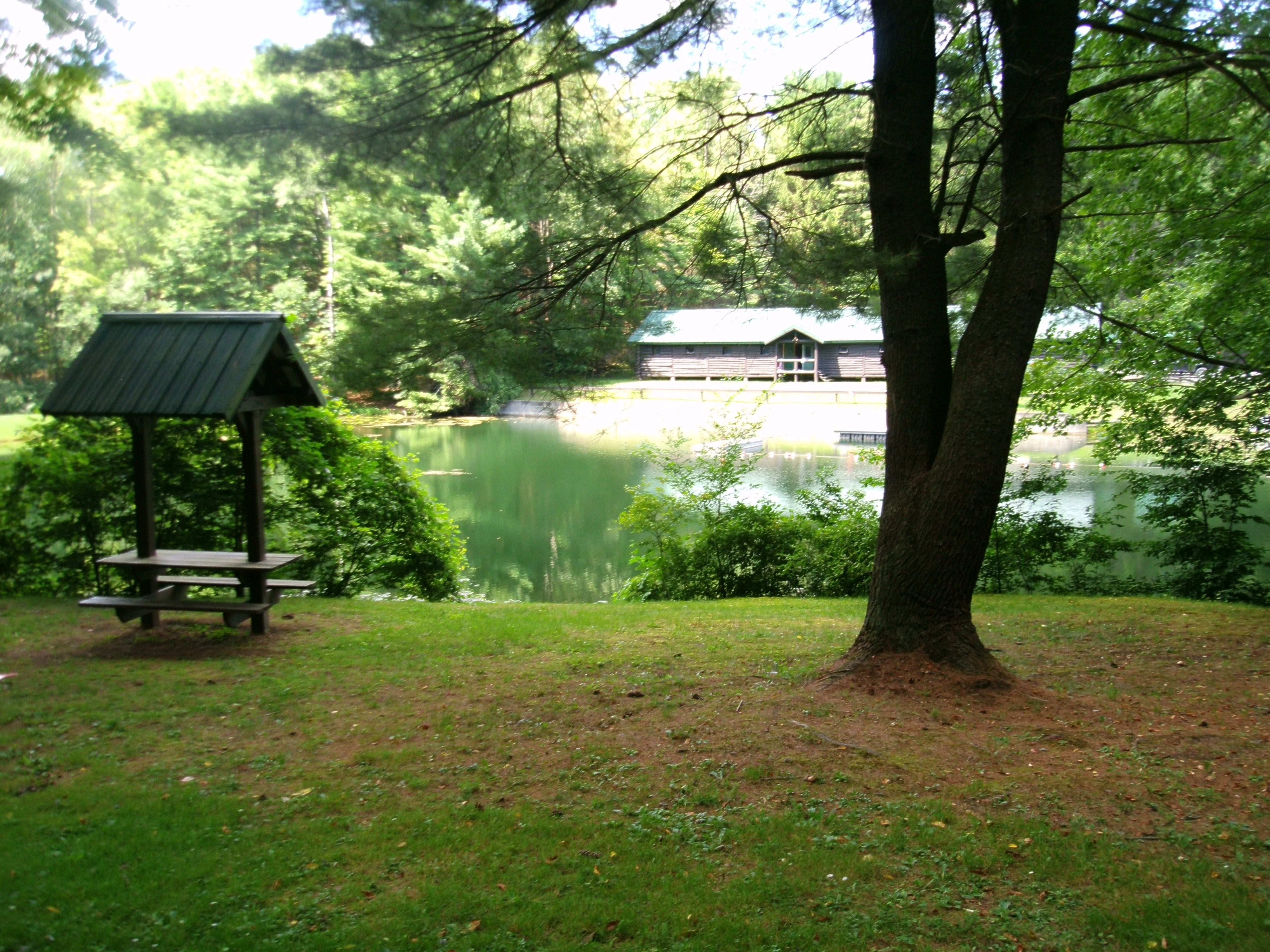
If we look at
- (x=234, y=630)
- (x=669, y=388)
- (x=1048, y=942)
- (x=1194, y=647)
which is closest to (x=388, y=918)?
(x=1048, y=942)

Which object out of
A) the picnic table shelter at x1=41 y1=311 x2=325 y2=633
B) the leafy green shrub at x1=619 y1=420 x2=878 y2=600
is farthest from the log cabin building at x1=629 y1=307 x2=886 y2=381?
the picnic table shelter at x1=41 y1=311 x2=325 y2=633

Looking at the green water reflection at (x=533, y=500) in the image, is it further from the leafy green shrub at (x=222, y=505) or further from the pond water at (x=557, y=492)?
the leafy green shrub at (x=222, y=505)

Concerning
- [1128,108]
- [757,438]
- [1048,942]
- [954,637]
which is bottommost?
[1048,942]

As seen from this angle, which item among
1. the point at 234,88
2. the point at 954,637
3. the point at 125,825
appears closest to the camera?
the point at 125,825

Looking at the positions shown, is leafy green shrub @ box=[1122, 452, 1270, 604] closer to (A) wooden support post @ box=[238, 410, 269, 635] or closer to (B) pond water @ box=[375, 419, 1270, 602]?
(B) pond water @ box=[375, 419, 1270, 602]

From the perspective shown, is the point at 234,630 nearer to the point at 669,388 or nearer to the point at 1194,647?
the point at 1194,647

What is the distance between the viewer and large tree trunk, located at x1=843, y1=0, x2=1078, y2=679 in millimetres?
4500

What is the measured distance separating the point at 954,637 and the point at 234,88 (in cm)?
463

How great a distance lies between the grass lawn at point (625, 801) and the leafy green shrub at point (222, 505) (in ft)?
7.32

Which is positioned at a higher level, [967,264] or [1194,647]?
[967,264]

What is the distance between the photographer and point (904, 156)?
4.83 meters

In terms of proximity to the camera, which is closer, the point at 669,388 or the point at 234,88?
the point at 234,88

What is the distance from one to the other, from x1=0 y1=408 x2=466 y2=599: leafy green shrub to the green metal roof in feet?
6.67

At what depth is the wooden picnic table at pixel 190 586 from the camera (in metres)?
5.98
